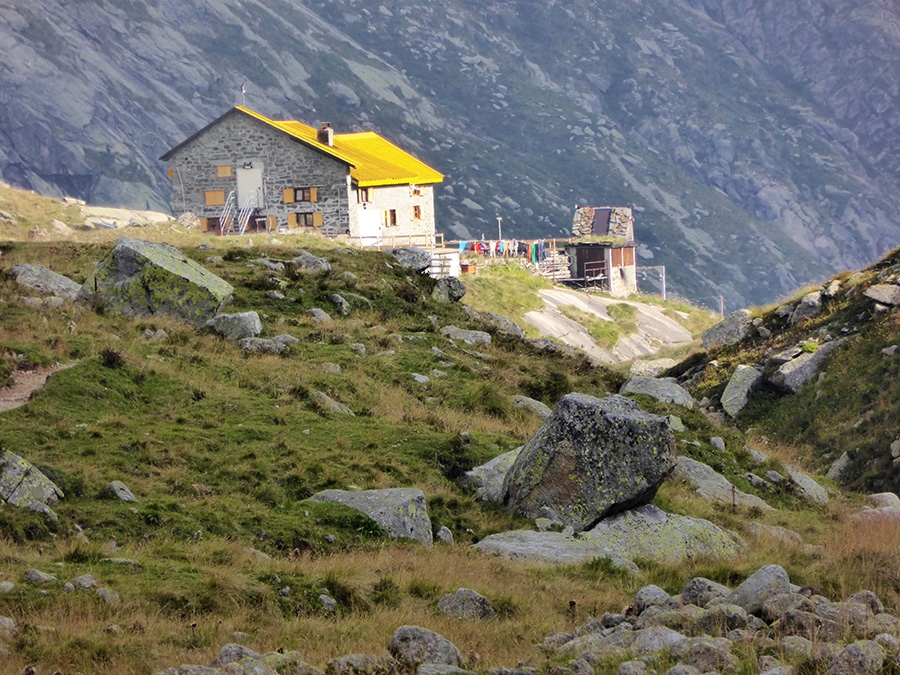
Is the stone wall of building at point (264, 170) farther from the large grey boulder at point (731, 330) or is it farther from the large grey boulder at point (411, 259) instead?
the large grey boulder at point (411, 259)

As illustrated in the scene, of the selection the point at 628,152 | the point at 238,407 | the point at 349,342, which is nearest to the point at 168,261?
the point at 349,342

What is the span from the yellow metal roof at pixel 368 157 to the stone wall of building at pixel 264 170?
0.82 m

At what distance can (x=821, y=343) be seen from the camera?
34531 mm

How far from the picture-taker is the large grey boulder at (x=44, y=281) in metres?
26.1

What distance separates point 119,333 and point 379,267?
13.3m

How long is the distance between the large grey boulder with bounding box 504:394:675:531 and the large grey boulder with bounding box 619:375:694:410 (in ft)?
33.5

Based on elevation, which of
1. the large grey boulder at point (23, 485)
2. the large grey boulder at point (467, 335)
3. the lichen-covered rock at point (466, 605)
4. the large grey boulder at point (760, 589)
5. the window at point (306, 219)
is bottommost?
the lichen-covered rock at point (466, 605)

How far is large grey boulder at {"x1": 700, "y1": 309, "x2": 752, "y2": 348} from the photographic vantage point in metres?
40.1

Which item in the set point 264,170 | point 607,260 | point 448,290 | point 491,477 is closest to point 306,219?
point 264,170

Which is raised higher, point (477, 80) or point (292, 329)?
point (477, 80)

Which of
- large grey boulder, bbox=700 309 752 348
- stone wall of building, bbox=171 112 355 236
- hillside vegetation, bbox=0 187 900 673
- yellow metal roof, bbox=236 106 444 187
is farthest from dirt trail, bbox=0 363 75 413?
yellow metal roof, bbox=236 106 444 187

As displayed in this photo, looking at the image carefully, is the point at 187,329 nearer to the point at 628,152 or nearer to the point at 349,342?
the point at 349,342

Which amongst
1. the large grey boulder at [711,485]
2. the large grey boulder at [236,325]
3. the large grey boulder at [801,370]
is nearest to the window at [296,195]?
the large grey boulder at [801,370]

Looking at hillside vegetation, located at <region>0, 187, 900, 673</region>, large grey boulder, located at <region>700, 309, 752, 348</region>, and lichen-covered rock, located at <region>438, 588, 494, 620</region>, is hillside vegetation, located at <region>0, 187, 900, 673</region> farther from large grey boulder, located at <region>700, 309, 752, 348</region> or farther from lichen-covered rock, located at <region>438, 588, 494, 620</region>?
large grey boulder, located at <region>700, 309, 752, 348</region>
